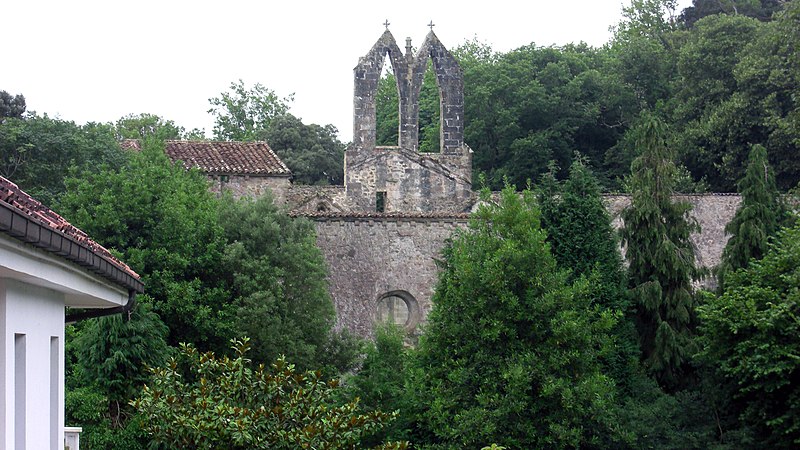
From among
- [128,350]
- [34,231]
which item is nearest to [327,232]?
[128,350]

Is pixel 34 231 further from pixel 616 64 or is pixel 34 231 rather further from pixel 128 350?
pixel 616 64

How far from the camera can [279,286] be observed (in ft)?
89.9

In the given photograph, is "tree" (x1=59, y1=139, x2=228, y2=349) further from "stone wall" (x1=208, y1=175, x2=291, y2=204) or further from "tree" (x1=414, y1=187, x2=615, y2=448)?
"stone wall" (x1=208, y1=175, x2=291, y2=204)

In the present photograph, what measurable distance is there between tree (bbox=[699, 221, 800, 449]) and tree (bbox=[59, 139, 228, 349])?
395 inches


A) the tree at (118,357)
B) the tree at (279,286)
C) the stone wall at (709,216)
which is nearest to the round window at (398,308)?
the tree at (279,286)

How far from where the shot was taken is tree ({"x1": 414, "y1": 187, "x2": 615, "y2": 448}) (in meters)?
23.4

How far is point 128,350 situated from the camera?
23.7 m

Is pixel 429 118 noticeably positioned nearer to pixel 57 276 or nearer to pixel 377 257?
pixel 377 257

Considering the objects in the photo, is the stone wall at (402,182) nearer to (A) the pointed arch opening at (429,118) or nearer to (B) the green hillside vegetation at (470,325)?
(B) the green hillside vegetation at (470,325)

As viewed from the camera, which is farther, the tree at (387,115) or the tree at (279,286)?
the tree at (387,115)

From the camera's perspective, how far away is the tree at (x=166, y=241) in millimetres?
26125

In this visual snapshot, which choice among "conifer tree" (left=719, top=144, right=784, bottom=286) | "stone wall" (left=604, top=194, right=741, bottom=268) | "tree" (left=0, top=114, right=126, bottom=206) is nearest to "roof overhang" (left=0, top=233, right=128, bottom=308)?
"conifer tree" (left=719, top=144, right=784, bottom=286)

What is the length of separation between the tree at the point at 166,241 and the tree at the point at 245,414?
8.18 metres

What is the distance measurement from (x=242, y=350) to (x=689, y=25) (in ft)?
168
